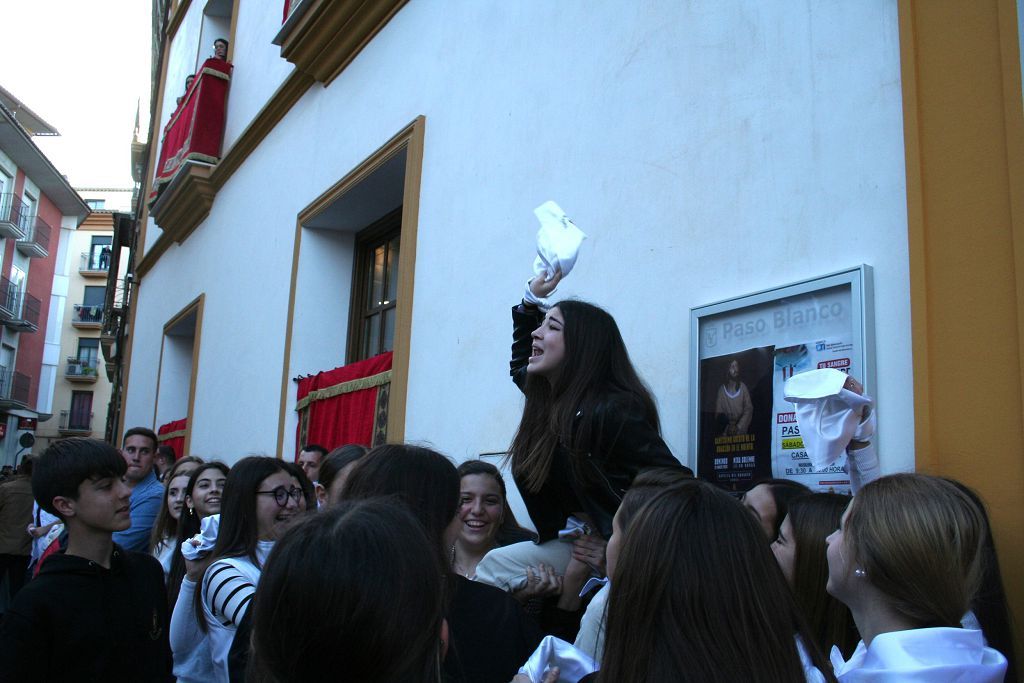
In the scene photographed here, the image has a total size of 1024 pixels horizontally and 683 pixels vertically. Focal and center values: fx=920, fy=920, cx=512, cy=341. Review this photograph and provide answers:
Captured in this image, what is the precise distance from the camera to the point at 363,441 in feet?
20.8

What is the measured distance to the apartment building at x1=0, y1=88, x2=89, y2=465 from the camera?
109ft

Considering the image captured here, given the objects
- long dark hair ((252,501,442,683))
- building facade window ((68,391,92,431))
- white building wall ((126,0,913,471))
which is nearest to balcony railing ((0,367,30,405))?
building facade window ((68,391,92,431))

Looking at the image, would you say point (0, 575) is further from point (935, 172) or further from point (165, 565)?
point (935, 172)

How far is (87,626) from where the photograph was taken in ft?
8.50

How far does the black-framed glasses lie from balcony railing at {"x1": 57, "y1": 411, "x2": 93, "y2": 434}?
4422cm

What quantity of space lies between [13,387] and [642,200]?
124 feet

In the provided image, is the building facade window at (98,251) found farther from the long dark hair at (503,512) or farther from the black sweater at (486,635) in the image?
the black sweater at (486,635)

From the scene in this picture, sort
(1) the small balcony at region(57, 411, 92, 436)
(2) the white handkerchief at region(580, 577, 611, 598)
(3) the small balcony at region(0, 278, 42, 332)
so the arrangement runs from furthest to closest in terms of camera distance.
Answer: (1) the small balcony at region(57, 411, 92, 436), (3) the small balcony at region(0, 278, 42, 332), (2) the white handkerchief at region(580, 577, 611, 598)

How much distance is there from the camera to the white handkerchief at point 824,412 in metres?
2.39

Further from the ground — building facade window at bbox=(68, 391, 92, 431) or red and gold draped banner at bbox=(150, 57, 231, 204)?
red and gold draped banner at bbox=(150, 57, 231, 204)

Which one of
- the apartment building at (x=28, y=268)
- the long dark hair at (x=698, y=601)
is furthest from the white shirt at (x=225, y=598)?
the apartment building at (x=28, y=268)

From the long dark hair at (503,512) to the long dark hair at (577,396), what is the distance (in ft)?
0.91

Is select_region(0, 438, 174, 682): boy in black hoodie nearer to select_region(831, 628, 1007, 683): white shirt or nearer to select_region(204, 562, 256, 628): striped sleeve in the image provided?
select_region(204, 562, 256, 628): striped sleeve

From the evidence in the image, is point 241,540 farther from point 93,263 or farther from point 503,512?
point 93,263
